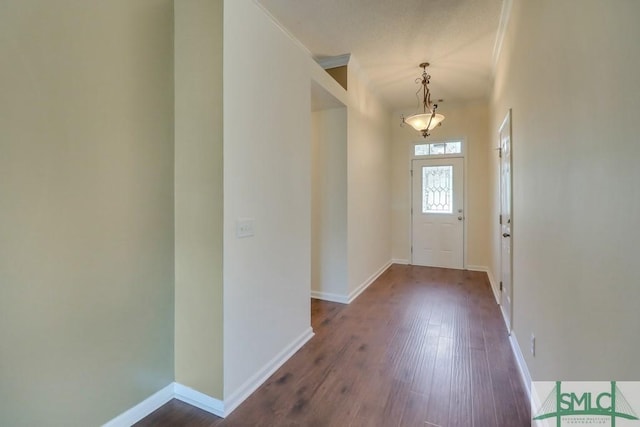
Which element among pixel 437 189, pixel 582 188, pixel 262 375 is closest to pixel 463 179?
pixel 437 189

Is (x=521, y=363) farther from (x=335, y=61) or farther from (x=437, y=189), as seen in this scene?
(x=437, y=189)

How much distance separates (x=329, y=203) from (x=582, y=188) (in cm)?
288

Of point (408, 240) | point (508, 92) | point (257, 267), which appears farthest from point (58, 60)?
point (408, 240)

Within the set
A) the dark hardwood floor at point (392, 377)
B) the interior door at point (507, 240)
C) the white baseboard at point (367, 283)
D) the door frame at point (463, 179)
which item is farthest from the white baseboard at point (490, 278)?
the white baseboard at point (367, 283)

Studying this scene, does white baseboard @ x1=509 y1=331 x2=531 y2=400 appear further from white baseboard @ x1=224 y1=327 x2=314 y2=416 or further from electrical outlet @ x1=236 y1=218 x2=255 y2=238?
electrical outlet @ x1=236 y1=218 x2=255 y2=238

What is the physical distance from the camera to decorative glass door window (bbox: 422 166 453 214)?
5.74 m

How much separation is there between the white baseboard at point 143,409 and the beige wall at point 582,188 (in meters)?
2.27

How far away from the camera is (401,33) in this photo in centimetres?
319

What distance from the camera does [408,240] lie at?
6090mm

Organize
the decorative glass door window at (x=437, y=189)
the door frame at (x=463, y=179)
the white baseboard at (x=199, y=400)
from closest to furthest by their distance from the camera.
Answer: the white baseboard at (x=199, y=400)
the door frame at (x=463, y=179)
the decorative glass door window at (x=437, y=189)

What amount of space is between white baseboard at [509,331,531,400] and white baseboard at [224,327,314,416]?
1711 mm

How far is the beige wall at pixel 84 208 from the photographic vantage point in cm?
134

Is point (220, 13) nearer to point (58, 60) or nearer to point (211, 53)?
point (211, 53)

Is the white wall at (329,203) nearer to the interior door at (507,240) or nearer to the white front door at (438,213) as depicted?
the interior door at (507,240)
